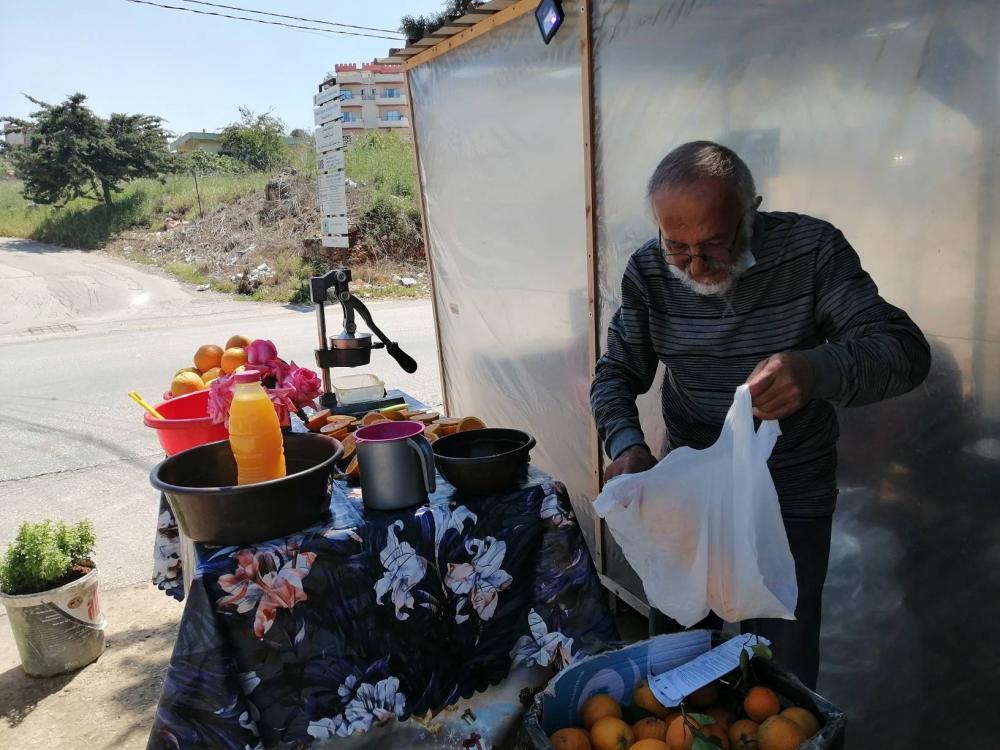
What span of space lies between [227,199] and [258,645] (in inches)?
871

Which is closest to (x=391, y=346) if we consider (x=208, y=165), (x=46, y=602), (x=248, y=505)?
(x=248, y=505)

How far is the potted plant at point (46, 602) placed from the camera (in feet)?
8.86

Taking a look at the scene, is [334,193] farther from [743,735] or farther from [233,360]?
[743,735]

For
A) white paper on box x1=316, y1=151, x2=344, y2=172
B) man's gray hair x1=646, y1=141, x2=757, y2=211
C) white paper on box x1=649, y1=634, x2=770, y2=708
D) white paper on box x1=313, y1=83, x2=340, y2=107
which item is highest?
white paper on box x1=313, y1=83, x2=340, y2=107

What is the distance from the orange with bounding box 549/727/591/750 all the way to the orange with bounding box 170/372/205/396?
6.16 ft

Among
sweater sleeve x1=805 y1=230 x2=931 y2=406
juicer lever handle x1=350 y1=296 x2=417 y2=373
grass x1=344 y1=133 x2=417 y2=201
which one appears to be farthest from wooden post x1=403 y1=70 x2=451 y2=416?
grass x1=344 y1=133 x2=417 y2=201

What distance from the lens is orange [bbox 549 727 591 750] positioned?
125 cm

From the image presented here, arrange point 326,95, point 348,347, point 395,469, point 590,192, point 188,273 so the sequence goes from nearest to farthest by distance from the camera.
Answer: point 395,469, point 348,347, point 590,192, point 326,95, point 188,273

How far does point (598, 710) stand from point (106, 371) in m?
8.36

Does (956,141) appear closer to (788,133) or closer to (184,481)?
(788,133)

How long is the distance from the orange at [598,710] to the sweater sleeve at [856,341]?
2.28ft

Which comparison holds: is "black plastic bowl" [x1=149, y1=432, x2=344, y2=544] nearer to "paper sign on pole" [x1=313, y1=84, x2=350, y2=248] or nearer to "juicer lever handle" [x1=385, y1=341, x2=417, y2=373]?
"juicer lever handle" [x1=385, y1=341, x2=417, y2=373]

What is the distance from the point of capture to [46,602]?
8.84ft

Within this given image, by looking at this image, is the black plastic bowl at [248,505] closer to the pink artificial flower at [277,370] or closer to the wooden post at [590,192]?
the pink artificial flower at [277,370]
